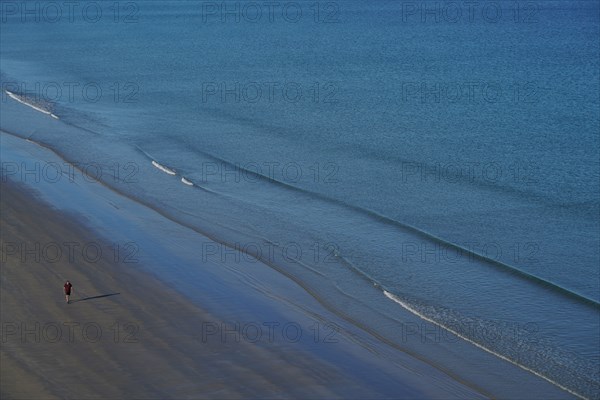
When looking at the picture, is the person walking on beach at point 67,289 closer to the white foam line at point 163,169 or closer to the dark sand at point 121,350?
the dark sand at point 121,350

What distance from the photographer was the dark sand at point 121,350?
1574 cm

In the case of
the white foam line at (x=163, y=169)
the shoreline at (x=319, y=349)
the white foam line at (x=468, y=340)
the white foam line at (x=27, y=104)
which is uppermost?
the white foam line at (x=27, y=104)

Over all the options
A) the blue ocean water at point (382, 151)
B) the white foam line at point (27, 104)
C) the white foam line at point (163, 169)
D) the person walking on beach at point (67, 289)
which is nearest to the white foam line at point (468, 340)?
the blue ocean water at point (382, 151)

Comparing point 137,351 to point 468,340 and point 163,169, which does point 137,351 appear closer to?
point 468,340

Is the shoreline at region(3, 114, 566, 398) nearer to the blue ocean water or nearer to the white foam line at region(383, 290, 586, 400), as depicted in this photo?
the white foam line at region(383, 290, 586, 400)

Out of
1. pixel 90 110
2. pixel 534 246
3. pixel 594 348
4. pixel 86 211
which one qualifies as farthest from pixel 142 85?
pixel 594 348

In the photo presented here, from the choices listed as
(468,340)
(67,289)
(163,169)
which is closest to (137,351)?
(67,289)

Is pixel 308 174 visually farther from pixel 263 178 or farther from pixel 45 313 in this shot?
pixel 45 313

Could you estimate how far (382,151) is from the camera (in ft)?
113

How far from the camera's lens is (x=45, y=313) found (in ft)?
60.5

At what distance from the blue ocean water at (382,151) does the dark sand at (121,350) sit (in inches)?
143

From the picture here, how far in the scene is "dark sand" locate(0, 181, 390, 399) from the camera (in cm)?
1574

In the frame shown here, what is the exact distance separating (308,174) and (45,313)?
1450 centimetres

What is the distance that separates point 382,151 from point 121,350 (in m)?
19.5
